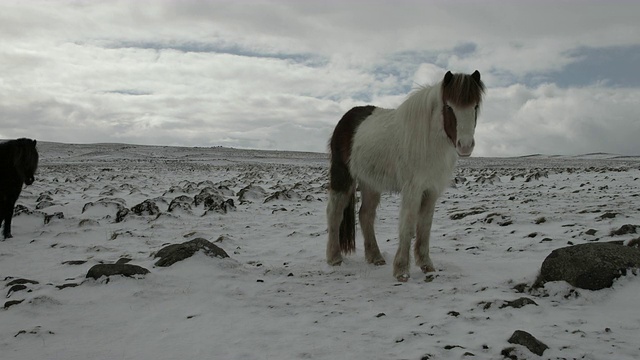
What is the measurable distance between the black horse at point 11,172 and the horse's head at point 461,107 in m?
7.53

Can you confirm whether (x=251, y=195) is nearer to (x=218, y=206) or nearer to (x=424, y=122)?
(x=218, y=206)

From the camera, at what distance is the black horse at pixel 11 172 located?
7.76m

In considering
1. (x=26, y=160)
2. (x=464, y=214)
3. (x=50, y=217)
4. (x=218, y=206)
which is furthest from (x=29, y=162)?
(x=464, y=214)

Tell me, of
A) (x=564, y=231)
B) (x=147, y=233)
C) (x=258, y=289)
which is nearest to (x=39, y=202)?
(x=147, y=233)

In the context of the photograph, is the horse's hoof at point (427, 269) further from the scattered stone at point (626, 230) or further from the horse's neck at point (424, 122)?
the scattered stone at point (626, 230)

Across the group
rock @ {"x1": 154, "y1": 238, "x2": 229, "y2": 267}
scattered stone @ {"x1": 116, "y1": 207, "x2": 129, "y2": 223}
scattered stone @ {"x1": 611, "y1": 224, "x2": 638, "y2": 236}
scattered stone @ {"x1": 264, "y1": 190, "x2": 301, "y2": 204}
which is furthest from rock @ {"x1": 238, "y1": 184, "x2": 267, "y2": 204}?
scattered stone @ {"x1": 611, "y1": 224, "x2": 638, "y2": 236}

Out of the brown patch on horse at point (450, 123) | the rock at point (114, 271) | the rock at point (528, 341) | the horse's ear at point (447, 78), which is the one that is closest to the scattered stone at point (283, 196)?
the rock at point (114, 271)

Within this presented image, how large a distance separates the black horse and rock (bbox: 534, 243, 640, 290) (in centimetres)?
834

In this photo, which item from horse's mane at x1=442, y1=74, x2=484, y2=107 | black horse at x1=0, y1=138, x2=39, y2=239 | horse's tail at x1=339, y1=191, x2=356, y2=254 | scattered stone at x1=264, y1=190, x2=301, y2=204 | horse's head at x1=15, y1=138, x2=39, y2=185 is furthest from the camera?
scattered stone at x1=264, y1=190, x2=301, y2=204

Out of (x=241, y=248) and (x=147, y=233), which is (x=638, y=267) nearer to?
(x=241, y=248)

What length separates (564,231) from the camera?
6418 millimetres

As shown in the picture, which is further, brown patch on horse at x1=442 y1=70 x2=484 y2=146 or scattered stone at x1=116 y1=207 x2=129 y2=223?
scattered stone at x1=116 y1=207 x2=129 y2=223

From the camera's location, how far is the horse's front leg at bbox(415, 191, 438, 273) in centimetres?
533

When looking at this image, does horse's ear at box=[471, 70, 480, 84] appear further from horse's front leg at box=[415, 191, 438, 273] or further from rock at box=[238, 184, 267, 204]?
rock at box=[238, 184, 267, 204]
